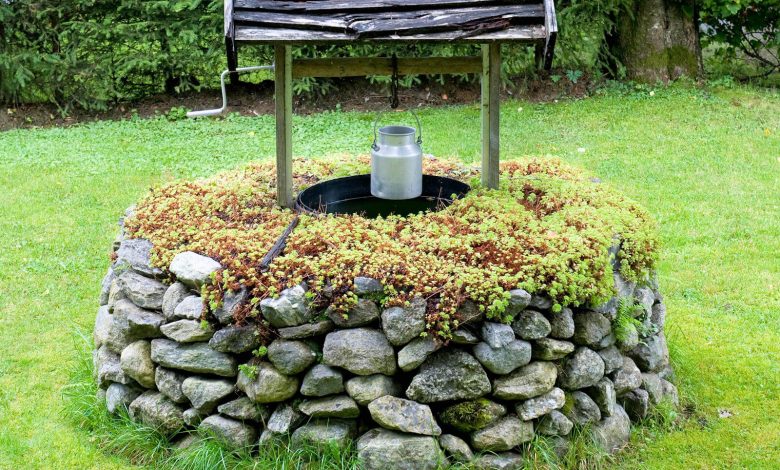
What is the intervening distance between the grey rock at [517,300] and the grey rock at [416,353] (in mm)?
390

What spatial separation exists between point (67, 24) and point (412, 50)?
4.36m

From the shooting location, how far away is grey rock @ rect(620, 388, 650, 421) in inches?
181

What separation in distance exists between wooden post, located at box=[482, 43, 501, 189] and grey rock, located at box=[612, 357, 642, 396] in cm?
135

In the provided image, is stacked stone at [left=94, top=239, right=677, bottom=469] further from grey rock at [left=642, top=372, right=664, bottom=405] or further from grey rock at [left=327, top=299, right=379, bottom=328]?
grey rock at [left=642, top=372, right=664, bottom=405]

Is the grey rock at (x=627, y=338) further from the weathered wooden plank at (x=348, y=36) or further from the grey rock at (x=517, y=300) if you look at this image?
the weathered wooden plank at (x=348, y=36)

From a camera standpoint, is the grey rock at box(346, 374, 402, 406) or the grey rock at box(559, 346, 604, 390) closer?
the grey rock at box(346, 374, 402, 406)

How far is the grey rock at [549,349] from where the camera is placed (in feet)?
13.4

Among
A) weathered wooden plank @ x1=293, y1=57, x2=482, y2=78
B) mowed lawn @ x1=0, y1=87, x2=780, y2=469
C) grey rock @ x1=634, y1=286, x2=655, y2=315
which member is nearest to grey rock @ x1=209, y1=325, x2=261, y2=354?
mowed lawn @ x1=0, y1=87, x2=780, y2=469

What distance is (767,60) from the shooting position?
12.0 m

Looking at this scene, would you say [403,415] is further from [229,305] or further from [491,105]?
[491,105]

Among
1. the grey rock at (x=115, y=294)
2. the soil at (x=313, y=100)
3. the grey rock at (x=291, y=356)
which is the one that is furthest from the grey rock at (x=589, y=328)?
the soil at (x=313, y=100)

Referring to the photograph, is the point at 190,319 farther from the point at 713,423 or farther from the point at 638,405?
the point at 713,423

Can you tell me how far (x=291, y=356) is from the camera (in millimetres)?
3979

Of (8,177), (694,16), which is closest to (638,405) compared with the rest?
(8,177)
